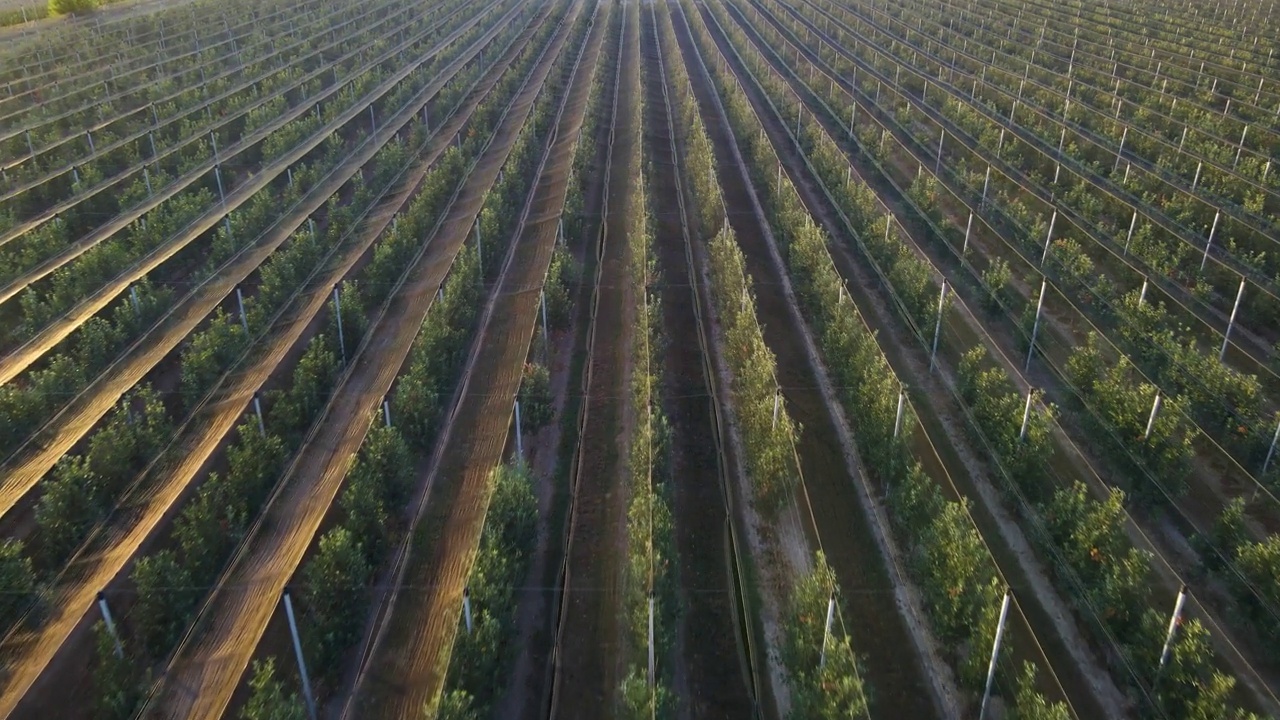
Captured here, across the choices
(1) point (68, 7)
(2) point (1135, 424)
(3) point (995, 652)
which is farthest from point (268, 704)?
(1) point (68, 7)

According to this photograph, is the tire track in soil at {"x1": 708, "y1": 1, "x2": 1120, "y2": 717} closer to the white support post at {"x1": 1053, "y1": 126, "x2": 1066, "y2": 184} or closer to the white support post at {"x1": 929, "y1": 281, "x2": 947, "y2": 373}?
the white support post at {"x1": 929, "y1": 281, "x2": 947, "y2": 373}

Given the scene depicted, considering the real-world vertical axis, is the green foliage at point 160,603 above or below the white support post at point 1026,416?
below

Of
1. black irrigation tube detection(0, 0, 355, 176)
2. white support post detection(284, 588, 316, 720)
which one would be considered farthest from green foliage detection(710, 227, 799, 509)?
black irrigation tube detection(0, 0, 355, 176)

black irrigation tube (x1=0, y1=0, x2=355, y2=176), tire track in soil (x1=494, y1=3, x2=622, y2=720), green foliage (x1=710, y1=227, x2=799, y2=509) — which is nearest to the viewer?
tire track in soil (x1=494, y1=3, x2=622, y2=720)

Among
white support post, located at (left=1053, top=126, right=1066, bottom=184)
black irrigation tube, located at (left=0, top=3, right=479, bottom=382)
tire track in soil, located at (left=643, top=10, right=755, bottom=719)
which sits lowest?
tire track in soil, located at (left=643, top=10, right=755, bottom=719)

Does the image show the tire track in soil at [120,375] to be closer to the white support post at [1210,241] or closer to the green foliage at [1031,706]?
the green foliage at [1031,706]

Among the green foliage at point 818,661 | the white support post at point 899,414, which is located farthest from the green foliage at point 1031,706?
the white support post at point 899,414
